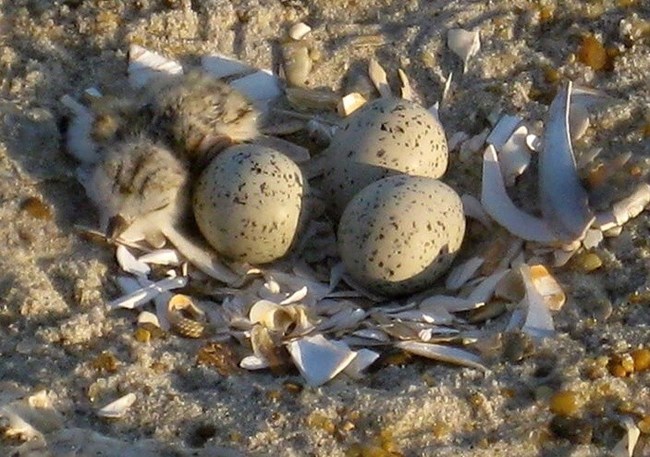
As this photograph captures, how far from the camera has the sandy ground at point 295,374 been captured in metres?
3.11

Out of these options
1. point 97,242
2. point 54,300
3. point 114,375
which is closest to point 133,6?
point 97,242

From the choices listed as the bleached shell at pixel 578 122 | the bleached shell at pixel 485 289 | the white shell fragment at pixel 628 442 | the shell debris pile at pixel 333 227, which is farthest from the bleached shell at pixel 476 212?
the white shell fragment at pixel 628 442

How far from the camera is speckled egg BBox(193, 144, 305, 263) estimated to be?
11.9 ft

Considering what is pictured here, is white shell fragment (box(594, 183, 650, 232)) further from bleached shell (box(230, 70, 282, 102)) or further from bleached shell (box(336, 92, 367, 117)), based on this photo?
bleached shell (box(230, 70, 282, 102))

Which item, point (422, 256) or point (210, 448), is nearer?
point (210, 448)

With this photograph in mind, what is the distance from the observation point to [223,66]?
429cm

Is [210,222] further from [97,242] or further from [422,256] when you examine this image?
[422,256]

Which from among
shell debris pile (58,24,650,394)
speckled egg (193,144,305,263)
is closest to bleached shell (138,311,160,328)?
shell debris pile (58,24,650,394)

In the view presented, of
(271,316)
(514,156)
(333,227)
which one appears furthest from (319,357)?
(514,156)

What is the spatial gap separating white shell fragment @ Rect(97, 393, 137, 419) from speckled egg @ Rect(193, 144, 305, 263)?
666 mm

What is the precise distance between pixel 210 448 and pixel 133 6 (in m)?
1.85

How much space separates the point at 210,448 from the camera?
3.02 metres

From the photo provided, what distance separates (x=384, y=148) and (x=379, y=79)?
56cm

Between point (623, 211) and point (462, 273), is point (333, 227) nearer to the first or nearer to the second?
point (462, 273)
